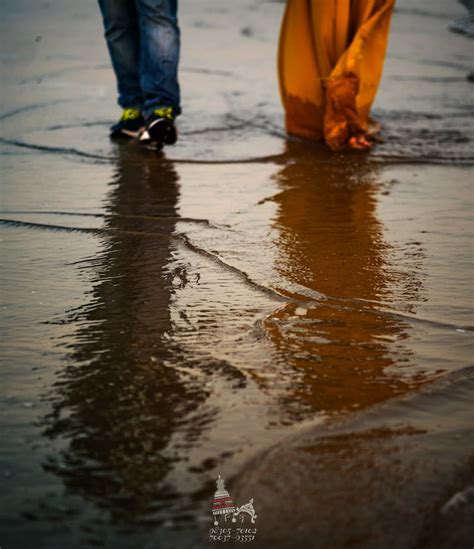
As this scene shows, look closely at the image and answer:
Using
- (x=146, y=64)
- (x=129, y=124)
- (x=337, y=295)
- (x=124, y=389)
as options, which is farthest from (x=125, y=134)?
(x=124, y=389)

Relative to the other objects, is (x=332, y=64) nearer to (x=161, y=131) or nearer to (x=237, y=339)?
(x=161, y=131)

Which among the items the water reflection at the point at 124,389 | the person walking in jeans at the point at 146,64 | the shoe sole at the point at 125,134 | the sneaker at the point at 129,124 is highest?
the person walking in jeans at the point at 146,64

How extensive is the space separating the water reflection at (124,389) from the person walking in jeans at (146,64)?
1.29 metres

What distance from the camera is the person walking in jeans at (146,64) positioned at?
3.86 metres

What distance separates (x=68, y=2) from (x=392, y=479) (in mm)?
9411

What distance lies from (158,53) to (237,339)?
7.51 feet

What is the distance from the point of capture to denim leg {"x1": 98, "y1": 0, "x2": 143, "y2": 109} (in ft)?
13.6

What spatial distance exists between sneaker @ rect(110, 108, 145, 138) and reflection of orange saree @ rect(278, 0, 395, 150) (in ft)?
1.95

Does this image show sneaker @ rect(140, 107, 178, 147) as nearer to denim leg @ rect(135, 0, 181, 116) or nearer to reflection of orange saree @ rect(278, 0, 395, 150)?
denim leg @ rect(135, 0, 181, 116)

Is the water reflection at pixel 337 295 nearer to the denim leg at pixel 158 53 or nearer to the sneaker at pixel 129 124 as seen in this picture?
the denim leg at pixel 158 53

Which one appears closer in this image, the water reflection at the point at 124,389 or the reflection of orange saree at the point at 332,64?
the water reflection at the point at 124,389

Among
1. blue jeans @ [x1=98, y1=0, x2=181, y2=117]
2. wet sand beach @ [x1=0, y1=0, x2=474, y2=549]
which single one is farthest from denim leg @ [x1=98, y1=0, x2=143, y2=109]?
wet sand beach @ [x1=0, y1=0, x2=474, y2=549]

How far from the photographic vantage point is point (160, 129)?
380 centimetres

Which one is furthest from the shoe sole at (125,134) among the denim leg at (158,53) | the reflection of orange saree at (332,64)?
the reflection of orange saree at (332,64)
